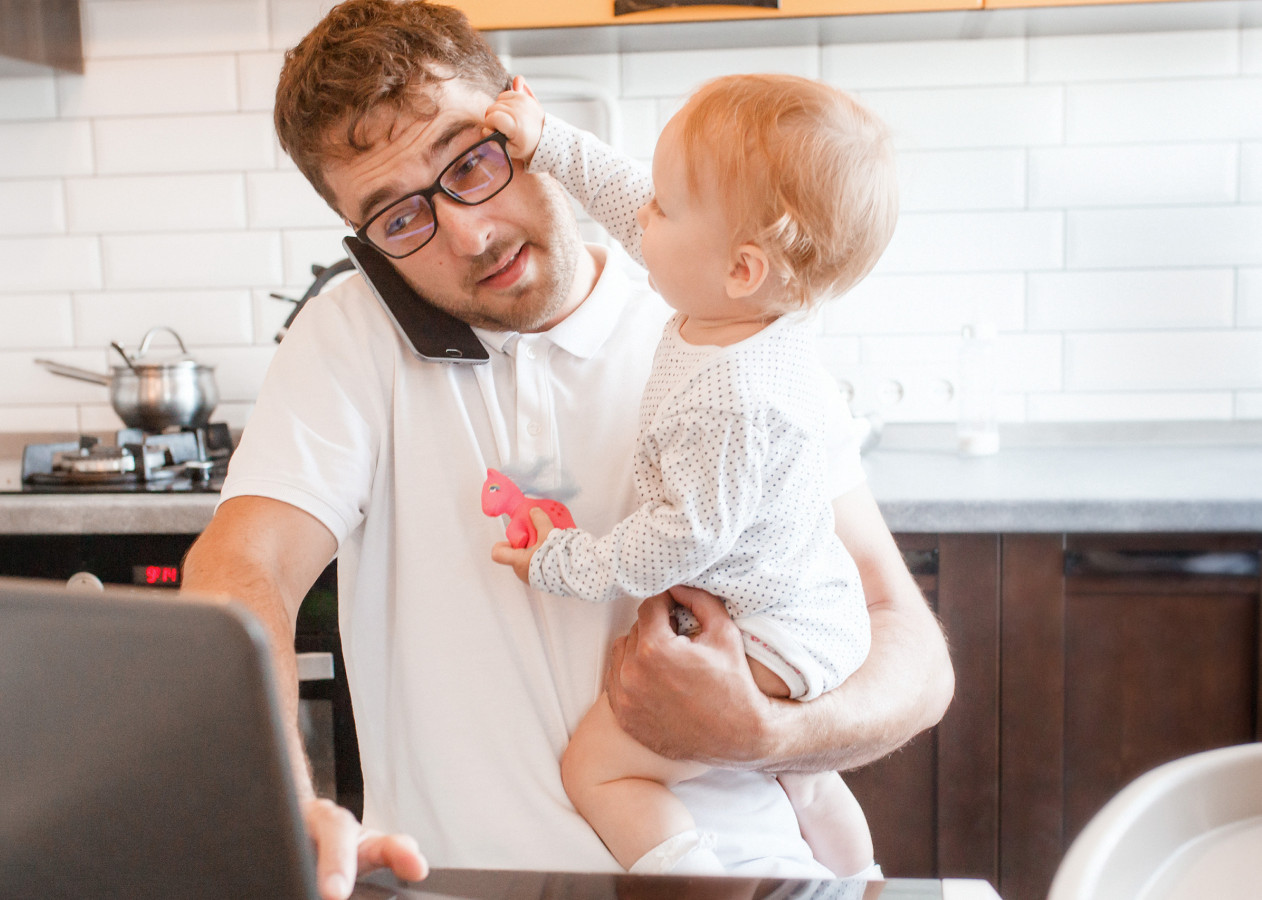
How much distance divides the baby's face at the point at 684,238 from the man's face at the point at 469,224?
27cm

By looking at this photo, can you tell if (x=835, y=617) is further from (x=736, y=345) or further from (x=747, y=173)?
(x=747, y=173)

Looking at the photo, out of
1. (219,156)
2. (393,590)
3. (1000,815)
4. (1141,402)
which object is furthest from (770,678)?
(219,156)

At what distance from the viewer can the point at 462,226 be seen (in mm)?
1192

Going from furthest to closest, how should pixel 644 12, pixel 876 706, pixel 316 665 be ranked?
pixel 644 12 < pixel 316 665 < pixel 876 706

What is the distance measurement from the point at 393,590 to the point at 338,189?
0.49 metres

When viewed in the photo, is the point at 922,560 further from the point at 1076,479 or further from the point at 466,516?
the point at 466,516

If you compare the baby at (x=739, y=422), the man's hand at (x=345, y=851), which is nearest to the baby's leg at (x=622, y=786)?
the baby at (x=739, y=422)

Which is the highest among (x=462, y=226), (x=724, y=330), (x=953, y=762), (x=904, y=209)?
(x=904, y=209)

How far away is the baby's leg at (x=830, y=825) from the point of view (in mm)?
1167

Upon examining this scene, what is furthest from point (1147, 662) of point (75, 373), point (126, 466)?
point (75, 373)

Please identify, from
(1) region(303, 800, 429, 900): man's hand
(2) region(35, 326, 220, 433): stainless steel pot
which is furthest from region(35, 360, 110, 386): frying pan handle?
(1) region(303, 800, 429, 900): man's hand

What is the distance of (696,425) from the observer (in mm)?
939

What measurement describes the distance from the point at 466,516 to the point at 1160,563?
43.7 inches

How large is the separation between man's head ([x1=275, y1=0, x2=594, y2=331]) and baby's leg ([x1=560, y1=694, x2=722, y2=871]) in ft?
1.59
